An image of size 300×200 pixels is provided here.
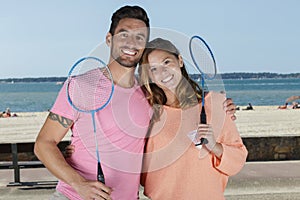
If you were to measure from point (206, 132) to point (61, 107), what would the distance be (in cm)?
63

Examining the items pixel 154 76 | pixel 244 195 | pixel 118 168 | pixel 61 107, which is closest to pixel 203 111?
pixel 154 76

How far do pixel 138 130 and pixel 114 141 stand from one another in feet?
0.46

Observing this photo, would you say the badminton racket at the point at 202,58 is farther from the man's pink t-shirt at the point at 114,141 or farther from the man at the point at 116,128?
the man's pink t-shirt at the point at 114,141

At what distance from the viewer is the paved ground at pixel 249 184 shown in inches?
232

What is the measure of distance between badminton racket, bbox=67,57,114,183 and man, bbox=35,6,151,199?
0.04 metres

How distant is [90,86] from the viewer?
2.32 metres

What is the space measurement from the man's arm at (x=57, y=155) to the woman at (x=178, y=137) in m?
0.40

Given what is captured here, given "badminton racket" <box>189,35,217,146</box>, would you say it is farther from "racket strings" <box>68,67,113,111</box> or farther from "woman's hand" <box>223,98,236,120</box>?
"racket strings" <box>68,67,113,111</box>

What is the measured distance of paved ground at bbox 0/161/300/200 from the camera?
232 inches

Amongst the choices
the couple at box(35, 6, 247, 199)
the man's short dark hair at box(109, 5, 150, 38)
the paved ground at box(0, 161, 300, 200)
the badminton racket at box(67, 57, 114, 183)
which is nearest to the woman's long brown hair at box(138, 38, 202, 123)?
the couple at box(35, 6, 247, 199)

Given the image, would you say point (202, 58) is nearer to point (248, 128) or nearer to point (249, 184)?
point (249, 184)

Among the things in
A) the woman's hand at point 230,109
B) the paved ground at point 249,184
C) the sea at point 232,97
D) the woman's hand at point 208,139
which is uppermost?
the woman's hand at point 230,109

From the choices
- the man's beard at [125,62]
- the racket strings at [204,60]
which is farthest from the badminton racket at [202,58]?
the man's beard at [125,62]

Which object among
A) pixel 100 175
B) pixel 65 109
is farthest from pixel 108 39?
pixel 100 175
